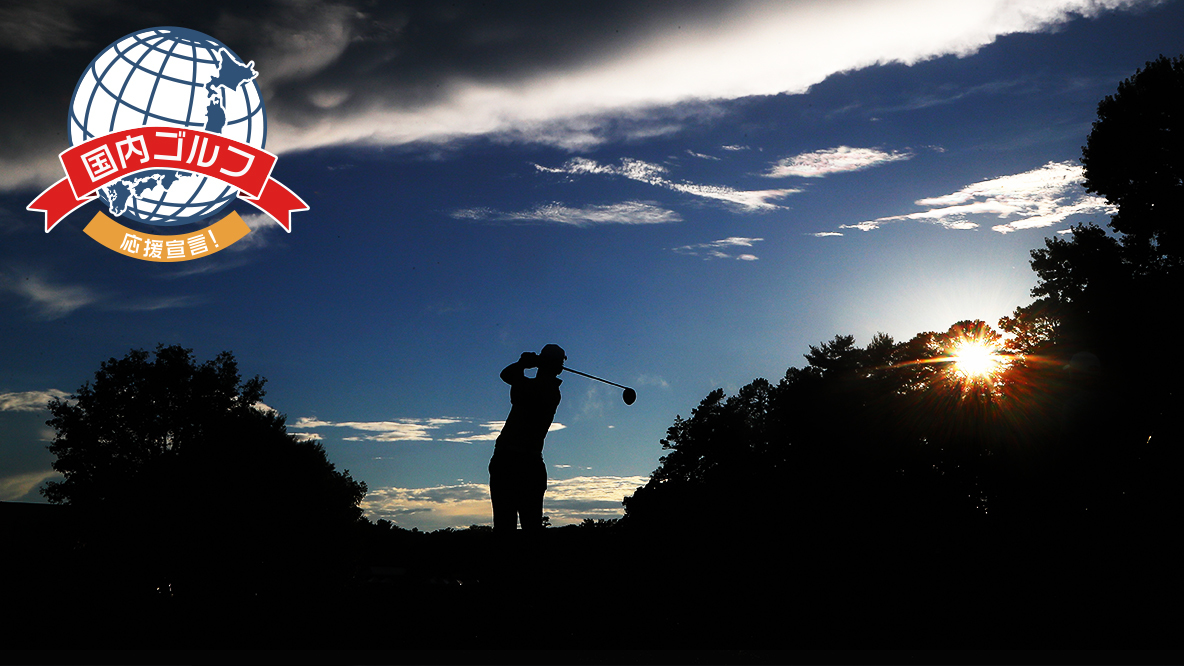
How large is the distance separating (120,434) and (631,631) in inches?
1887

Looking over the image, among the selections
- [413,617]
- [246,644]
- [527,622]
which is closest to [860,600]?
[527,622]

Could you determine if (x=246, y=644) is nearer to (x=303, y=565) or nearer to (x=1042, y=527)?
(x=1042, y=527)

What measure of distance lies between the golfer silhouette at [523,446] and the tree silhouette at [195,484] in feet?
108

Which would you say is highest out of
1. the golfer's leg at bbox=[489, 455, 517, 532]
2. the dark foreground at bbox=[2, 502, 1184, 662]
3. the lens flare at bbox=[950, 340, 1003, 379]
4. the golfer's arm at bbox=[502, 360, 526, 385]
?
the lens flare at bbox=[950, 340, 1003, 379]

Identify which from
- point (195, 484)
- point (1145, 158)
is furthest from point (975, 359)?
point (195, 484)

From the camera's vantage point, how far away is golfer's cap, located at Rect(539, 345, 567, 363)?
9.48 metres

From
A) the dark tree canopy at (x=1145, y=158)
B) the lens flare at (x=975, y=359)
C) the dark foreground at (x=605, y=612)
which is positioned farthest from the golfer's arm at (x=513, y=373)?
the lens flare at (x=975, y=359)

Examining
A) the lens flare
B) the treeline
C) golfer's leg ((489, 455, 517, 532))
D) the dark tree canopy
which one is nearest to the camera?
golfer's leg ((489, 455, 517, 532))

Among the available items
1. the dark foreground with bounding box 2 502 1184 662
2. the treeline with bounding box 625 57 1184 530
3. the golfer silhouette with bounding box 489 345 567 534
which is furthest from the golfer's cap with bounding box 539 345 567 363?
the treeline with bounding box 625 57 1184 530

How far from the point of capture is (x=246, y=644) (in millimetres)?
8523

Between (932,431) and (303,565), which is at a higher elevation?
(932,431)

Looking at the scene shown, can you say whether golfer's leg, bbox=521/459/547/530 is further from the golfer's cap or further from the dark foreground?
the golfer's cap

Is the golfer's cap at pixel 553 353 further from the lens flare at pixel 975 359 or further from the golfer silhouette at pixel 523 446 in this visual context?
the lens flare at pixel 975 359

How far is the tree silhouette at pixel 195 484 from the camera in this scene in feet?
130
